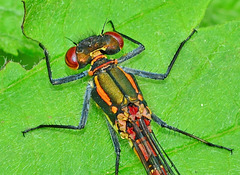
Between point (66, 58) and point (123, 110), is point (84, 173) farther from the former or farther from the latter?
point (66, 58)

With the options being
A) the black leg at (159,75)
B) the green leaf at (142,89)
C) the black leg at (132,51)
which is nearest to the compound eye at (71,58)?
the green leaf at (142,89)

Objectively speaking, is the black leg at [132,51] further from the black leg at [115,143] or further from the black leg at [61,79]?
the black leg at [115,143]

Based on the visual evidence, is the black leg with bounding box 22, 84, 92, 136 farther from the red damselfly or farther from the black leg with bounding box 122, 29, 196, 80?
the black leg with bounding box 122, 29, 196, 80

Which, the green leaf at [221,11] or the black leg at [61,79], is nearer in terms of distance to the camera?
the black leg at [61,79]

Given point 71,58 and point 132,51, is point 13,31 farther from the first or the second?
point 132,51

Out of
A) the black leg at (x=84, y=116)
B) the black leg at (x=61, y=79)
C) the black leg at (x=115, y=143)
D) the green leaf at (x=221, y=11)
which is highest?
the green leaf at (x=221, y=11)

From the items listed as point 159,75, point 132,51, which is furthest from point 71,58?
point 159,75
